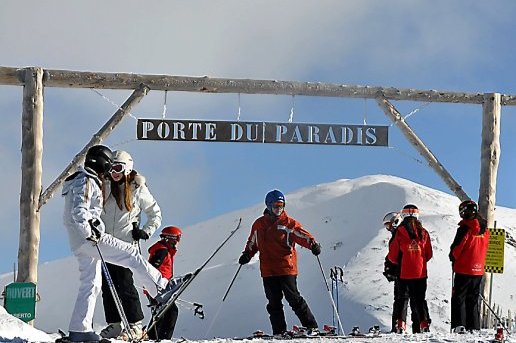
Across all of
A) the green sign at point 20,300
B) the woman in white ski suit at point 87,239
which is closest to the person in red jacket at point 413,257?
the woman in white ski suit at point 87,239

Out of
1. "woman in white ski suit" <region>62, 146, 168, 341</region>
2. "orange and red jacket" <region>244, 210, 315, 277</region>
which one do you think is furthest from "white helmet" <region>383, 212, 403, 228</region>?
"woman in white ski suit" <region>62, 146, 168, 341</region>

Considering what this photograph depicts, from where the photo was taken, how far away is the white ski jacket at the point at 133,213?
7.59 m

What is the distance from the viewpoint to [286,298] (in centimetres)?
901

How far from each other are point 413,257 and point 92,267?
4330mm

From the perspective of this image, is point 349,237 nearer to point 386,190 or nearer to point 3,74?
point 386,190

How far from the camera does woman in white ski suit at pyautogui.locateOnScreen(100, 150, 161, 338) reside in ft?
24.7

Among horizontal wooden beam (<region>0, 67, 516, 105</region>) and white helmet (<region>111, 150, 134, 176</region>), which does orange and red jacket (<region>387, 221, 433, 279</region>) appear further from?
horizontal wooden beam (<region>0, 67, 516, 105</region>)

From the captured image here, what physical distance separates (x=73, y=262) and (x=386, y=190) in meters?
14.3

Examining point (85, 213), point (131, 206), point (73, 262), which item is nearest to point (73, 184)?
point (85, 213)

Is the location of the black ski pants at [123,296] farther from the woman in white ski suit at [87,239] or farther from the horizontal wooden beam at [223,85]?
the horizontal wooden beam at [223,85]

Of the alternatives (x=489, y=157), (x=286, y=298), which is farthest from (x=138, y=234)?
(x=489, y=157)

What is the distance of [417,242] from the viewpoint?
9.54m

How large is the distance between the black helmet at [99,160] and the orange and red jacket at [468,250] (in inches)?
183

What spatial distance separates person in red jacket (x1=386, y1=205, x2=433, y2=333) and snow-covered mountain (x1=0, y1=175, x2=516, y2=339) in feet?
21.8
